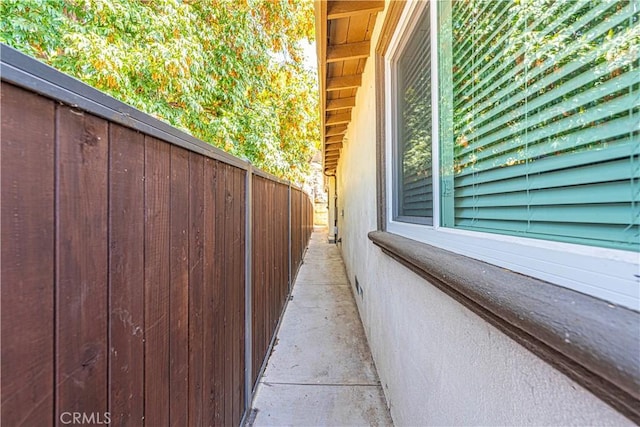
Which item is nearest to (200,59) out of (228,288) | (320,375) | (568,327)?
(228,288)

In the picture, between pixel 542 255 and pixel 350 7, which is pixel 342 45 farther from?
pixel 542 255

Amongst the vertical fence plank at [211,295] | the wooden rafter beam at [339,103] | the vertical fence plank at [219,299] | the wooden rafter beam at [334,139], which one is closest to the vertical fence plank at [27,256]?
the vertical fence plank at [211,295]

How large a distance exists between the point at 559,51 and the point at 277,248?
288 centimetres

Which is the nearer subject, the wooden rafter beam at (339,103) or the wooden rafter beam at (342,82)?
the wooden rafter beam at (342,82)

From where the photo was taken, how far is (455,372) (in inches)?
39.7

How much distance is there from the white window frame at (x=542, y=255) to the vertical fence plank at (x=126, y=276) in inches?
39.3

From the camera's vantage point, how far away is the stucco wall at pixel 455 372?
59 centimetres

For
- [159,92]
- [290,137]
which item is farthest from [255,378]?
[290,137]

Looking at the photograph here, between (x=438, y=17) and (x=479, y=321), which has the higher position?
(x=438, y=17)

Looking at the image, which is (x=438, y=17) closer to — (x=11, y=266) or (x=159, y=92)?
(x=11, y=266)

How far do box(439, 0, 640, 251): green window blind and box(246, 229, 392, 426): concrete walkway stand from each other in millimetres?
1558

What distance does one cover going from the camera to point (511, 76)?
34.1 inches

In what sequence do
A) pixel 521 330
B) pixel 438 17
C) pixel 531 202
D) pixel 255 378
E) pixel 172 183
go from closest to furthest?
pixel 521 330
pixel 531 202
pixel 172 183
pixel 438 17
pixel 255 378

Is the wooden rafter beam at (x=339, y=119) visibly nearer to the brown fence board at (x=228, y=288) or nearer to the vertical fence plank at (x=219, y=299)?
the brown fence board at (x=228, y=288)
